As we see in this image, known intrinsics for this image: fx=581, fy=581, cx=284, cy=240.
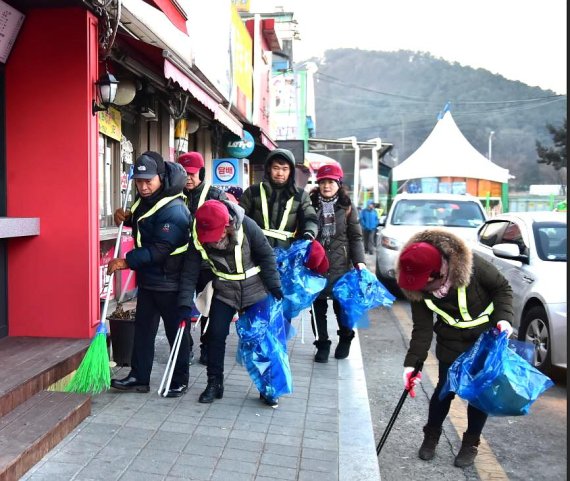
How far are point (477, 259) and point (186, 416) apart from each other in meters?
2.30

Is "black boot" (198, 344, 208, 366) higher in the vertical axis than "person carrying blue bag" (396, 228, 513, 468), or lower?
lower

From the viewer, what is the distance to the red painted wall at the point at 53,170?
477 cm

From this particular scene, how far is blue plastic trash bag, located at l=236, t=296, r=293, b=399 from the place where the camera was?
14.3ft

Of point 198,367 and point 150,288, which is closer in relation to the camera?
point 150,288

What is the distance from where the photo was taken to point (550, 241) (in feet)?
21.4

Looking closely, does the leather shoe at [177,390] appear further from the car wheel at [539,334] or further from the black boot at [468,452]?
the car wheel at [539,334]

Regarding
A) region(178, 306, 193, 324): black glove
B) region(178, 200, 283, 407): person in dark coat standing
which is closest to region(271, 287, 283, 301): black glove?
region(178, 200, 283, 407): person in dark coat standing

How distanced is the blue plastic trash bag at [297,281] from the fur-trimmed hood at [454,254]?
5.33 ft

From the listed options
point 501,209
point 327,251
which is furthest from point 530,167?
point 327,251

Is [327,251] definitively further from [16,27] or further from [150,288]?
[16,27]

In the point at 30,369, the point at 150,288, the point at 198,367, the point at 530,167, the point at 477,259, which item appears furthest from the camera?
the point at 530,167

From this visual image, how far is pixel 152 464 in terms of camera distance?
341cm

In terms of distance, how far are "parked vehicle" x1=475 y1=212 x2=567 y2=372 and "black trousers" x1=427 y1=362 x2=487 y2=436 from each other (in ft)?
5.54

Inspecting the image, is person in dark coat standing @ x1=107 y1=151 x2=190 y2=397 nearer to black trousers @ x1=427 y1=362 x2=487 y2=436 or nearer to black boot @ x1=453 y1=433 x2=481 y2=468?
black trousers @ x1=427 y1=362 x2=487 y2=436
